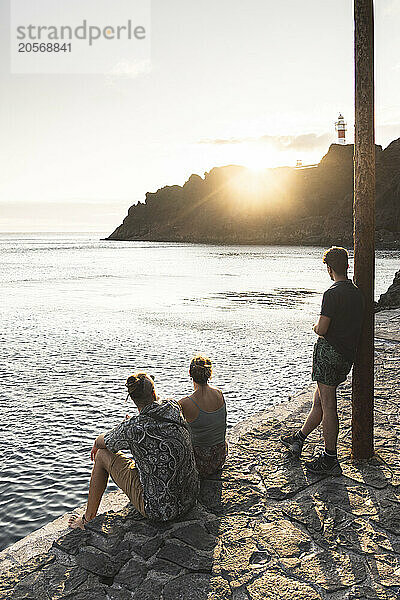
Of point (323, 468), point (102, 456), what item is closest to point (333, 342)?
point (323, 468)

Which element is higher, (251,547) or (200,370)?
(200,370)

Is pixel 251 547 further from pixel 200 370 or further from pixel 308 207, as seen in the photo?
pixel 308 207

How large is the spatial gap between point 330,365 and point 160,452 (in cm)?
190

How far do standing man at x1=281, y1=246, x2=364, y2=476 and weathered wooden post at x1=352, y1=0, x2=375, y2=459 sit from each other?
348mm

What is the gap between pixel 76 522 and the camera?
4.77m

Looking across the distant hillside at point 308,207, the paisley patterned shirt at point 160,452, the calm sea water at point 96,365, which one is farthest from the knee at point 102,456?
the distant hillside at point 308,207

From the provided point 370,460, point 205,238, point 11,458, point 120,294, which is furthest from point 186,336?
point 205,238

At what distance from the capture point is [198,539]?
172 inches

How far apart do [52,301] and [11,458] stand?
20205 mm

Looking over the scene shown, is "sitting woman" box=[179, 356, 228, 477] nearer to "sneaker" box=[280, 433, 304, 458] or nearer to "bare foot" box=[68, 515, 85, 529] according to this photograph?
"sneaker" box=[280, 433, 304, 458]

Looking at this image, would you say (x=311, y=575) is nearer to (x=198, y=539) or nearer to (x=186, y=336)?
(x=198, y=539)

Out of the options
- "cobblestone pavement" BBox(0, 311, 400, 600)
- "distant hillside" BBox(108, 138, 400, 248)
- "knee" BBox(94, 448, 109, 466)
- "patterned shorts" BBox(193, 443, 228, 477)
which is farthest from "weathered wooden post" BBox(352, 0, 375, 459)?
"distant hillside" BBox(108, 138, 400, 248)

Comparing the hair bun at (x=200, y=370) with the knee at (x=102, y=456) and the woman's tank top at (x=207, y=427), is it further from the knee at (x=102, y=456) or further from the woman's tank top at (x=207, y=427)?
the knee at (x=102, y=456)

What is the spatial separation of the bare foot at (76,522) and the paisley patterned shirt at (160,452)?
0.64 meters
